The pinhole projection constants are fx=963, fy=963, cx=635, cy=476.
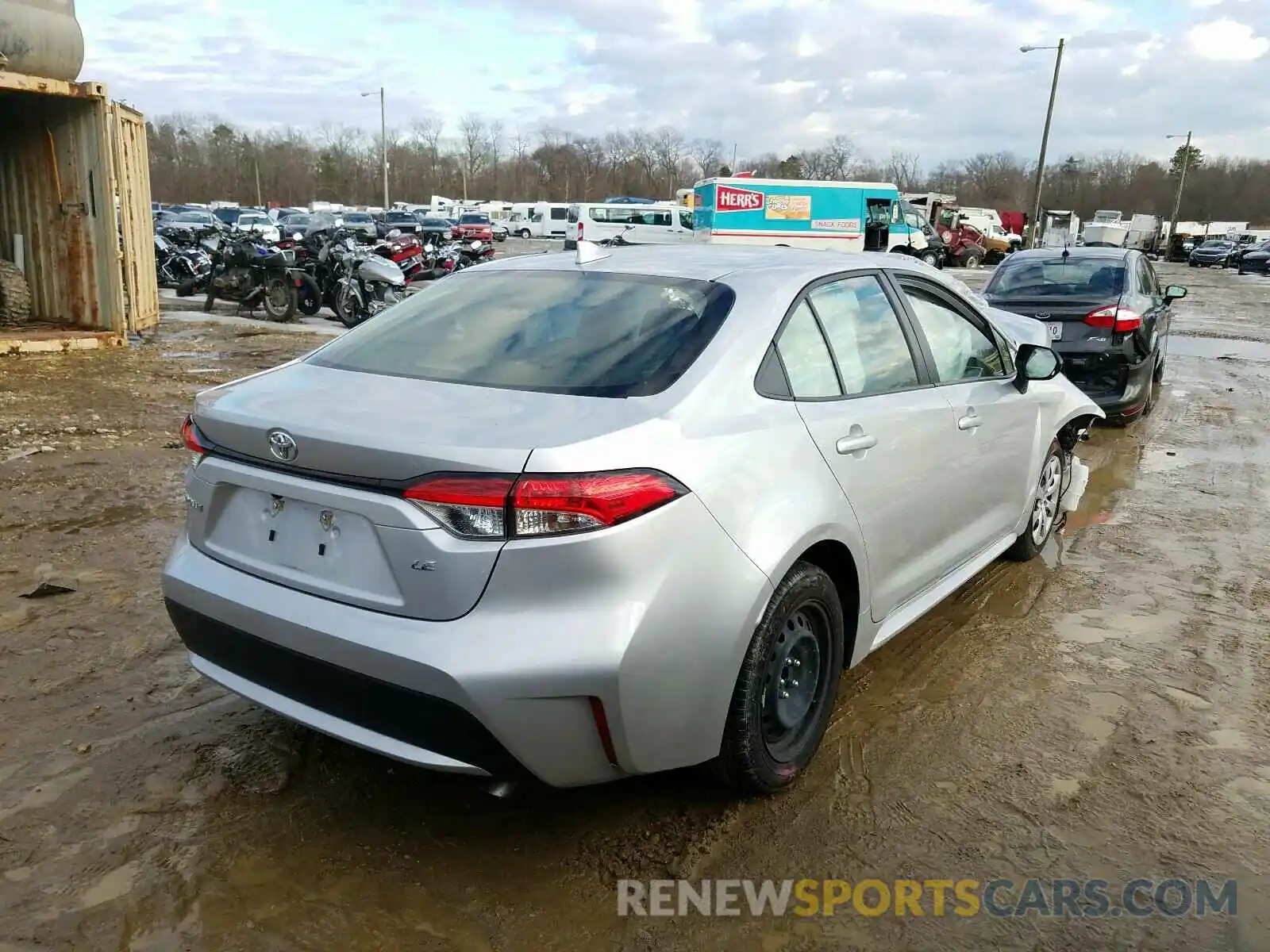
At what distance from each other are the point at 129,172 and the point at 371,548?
1202cm

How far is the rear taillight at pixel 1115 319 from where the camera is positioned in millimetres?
8008

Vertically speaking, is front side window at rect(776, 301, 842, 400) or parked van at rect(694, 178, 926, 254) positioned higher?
parked van at rect(694, 178, 926, 254)

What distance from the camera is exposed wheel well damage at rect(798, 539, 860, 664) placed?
288 centimetres

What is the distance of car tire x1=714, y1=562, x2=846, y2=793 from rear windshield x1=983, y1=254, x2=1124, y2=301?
21.8 feet

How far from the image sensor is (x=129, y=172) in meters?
12.1

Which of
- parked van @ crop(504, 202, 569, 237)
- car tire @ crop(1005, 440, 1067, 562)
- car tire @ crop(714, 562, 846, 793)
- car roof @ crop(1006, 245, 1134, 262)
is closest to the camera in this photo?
car tire @ crop(714, 562, 846, 793)

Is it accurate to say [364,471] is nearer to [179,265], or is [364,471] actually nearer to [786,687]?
[786,687]

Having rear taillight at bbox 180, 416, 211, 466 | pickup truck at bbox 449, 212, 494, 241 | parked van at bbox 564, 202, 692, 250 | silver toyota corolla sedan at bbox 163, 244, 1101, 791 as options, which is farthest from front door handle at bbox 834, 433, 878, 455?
parked van at bbox 564, 202, 692, 250

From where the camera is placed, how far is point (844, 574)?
3.04m

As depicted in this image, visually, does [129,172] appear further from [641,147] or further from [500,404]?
[641,147]

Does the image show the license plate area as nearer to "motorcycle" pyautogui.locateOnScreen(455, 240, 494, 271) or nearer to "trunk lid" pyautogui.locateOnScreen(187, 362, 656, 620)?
"trunk lid" pyautogui.locateOnScreen(187, 362, 656, 620)

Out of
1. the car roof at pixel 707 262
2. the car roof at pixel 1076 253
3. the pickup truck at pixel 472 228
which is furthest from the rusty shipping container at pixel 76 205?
the pickup truck at pixel 472 228

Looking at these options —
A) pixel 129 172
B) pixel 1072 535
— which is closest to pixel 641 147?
pixel 129 172

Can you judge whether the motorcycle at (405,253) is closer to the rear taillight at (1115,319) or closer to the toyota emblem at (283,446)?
the rear taillight at (1115,319)
